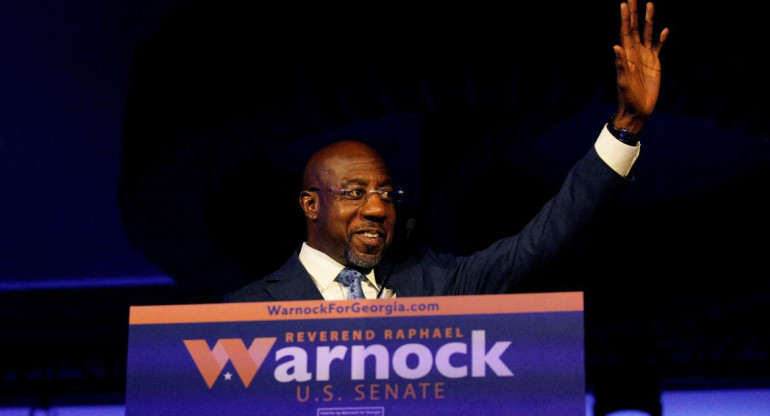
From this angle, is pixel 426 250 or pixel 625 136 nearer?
pixel 625 136

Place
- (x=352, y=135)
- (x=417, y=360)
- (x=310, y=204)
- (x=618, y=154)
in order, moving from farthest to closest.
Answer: (x=352, y=135), (x=310, y=204), (x=618, y=154), (x=417, y=360)

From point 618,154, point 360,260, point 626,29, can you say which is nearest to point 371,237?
point 360,260

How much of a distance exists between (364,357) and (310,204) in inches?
27.3

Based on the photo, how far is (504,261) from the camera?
6.92ft

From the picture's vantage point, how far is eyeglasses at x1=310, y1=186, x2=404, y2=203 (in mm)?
2121

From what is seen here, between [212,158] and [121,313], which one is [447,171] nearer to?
[212,158]

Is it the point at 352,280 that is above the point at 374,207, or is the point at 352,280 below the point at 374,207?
below

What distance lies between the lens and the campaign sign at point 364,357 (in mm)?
1552

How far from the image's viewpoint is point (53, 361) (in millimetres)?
9109

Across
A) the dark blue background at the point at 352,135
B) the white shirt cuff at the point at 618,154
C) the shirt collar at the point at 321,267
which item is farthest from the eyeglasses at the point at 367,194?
the dark blue background at the point at 352,135

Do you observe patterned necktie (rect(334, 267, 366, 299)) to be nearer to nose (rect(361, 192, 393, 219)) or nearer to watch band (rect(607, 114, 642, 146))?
nose (rect(361, 192, 393, 219))

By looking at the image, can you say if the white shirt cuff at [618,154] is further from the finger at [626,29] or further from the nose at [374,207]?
the nose at [374,207]

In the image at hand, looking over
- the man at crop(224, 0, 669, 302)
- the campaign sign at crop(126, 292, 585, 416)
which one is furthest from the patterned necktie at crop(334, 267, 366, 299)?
the campaign sign at crop(126, 292, 585, 416)

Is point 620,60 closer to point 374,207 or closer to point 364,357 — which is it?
point 374,207
